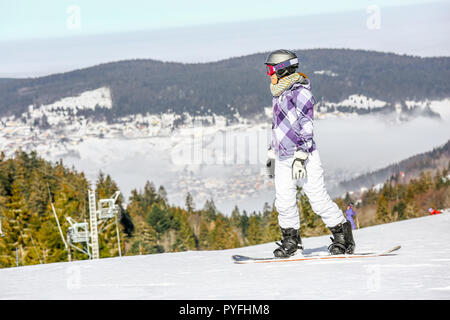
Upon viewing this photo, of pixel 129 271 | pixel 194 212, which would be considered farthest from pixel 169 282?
pixel 194 212

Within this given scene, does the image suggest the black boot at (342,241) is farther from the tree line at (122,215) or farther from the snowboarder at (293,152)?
the tree line at (122,215)

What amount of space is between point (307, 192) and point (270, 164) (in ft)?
2.22

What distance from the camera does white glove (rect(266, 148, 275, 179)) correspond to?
302 inches

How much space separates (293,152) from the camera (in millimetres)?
7375

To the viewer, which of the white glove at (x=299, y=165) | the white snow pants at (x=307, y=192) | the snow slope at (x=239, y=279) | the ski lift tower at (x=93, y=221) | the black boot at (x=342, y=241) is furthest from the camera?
the ski lift tower at (x=93, y=221)

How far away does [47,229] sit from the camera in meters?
50.8

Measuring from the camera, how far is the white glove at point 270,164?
768 cm

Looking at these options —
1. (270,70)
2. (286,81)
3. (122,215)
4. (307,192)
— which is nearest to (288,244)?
(307,192)

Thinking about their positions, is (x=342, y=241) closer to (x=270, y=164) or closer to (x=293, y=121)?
(x=270, y=164)

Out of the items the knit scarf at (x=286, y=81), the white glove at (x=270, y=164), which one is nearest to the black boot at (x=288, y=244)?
the white glove at (x=270, y=164)

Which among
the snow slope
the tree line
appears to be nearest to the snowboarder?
the snow slope

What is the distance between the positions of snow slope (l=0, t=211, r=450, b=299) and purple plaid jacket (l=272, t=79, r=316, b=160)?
145 centimetres

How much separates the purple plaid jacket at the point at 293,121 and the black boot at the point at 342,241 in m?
1.20

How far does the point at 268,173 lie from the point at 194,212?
16696 cm
